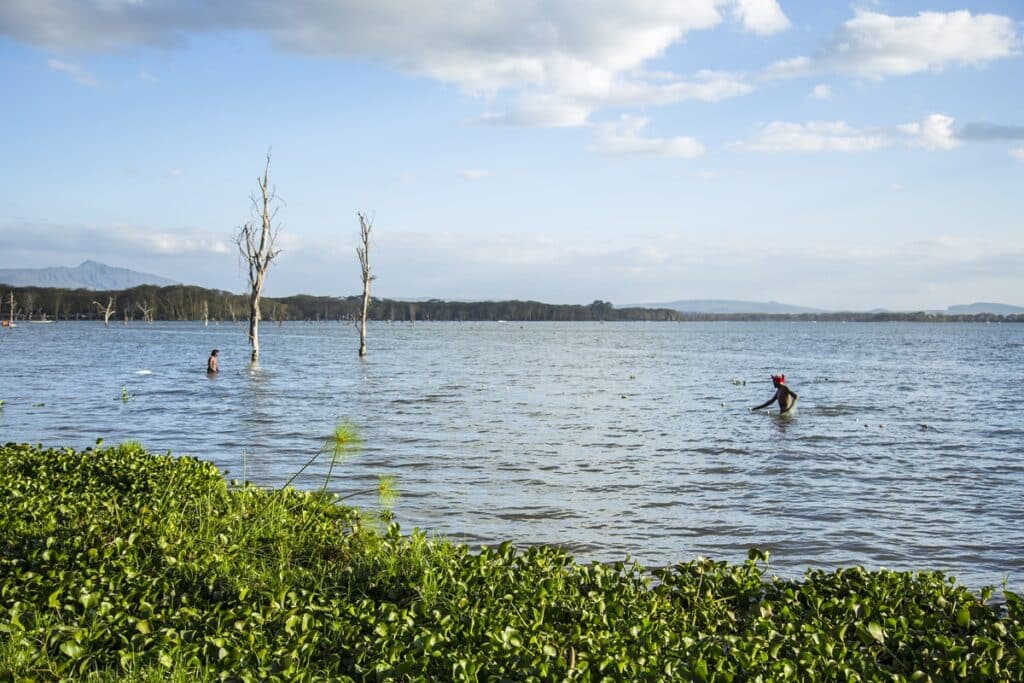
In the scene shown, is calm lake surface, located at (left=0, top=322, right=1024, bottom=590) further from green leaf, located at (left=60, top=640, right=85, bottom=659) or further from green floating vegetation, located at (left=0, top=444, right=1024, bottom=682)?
green leaf, located at (left=60, top=640, right=85, bottom=659)

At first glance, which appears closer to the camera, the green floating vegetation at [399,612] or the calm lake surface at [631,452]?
the green floating vegetation at [399,612]

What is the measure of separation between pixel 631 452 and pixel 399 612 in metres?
13.6

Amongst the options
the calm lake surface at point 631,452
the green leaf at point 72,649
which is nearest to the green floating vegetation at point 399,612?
the green leaf at point 72,649

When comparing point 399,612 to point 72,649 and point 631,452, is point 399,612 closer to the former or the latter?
point 72,649

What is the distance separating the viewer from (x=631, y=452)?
19.8 meters

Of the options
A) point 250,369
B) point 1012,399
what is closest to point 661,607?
point 1012,399

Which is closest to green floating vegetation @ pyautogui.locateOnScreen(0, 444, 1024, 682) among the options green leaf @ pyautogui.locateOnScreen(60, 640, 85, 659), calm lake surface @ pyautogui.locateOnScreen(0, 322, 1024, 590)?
green leaf @ pyautogui.locateOnScreen(60, 640, 85, 659)

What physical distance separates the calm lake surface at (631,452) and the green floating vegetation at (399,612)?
2.92 m

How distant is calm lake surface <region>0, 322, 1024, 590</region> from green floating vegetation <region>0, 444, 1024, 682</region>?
2920mm

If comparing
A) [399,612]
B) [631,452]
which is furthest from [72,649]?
[631,452]

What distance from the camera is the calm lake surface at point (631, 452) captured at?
12.0m

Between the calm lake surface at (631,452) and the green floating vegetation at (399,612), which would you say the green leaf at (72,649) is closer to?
the green floating vegetation at (399,612)

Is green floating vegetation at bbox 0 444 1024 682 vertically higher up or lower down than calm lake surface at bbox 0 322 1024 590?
higher up

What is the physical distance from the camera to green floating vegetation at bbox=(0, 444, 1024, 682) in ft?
18.8
